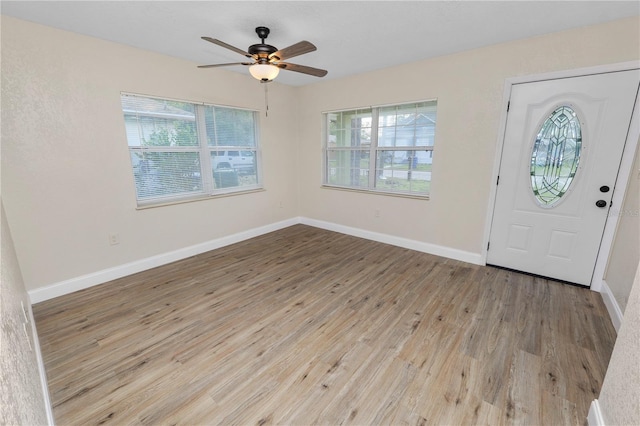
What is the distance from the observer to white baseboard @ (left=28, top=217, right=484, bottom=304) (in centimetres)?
277

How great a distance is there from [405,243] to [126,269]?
3548mm

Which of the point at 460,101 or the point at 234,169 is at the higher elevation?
the point at 460,101

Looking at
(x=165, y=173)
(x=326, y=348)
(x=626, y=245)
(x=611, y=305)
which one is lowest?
(x=326, y=348)

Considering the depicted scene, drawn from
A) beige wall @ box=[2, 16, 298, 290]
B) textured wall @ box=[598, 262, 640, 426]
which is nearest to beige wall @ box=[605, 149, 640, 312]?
textured wall @ box=[598, 262, 640, 426]

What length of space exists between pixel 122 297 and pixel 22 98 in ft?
6.39

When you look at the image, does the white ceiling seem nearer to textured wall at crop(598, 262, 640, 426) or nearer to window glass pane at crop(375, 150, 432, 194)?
window glass pane at crop(375, 150, 432, 194)

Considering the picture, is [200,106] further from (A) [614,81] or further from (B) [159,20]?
(A) [614,81]

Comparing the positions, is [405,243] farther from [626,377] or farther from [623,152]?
[626,377]

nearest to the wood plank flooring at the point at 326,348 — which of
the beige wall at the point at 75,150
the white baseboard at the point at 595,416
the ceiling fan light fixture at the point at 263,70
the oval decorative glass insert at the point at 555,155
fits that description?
the white baseboard at the point at 595,416

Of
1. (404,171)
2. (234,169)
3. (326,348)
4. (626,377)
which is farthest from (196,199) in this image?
(626,377)

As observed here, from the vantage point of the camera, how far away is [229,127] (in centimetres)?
405

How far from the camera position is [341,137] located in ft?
15.3

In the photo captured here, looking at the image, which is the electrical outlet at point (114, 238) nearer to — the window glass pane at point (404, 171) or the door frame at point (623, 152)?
the window glass pane at point (404, 171)

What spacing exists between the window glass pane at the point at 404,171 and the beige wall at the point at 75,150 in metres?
2.56
